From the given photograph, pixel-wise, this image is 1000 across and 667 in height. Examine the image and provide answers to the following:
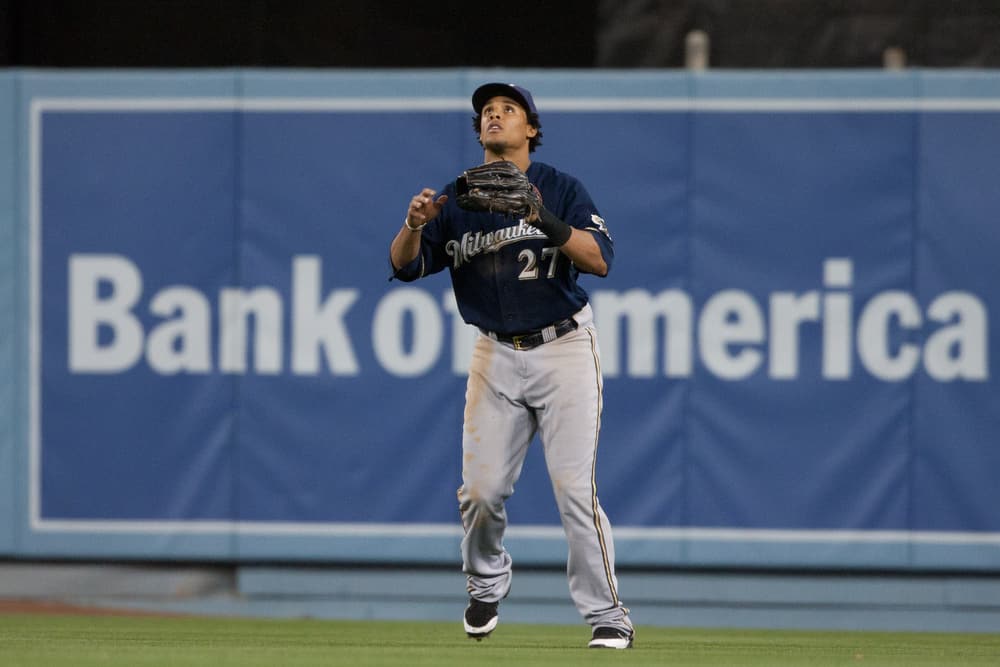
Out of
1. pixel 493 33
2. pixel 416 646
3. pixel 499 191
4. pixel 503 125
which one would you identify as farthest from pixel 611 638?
pixel 493 33

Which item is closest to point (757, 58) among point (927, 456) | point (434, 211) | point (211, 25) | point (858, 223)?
point (858, 223)

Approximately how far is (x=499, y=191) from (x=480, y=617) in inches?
60.7

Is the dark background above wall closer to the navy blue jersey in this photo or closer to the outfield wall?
the outfield wall

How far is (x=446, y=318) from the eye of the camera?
26.3 feet

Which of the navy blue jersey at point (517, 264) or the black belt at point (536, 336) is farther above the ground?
the navy blue jersey at point (517, 264)

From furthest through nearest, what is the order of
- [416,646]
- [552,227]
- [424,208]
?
[416,646]
[424,208]
[552,227]

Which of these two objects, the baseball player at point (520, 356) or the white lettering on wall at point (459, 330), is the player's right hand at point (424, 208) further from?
the white lettering on wall at point (459, 330)

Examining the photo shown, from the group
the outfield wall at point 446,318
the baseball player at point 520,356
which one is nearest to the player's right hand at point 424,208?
the baseball player at point 520,356

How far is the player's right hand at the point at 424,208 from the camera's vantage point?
16.7ft

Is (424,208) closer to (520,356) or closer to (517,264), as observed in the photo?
(517,264)

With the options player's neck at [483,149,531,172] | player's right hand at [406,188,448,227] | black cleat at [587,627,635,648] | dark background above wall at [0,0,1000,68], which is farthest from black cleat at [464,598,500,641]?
dark background above wall at [0,0,1000,68]

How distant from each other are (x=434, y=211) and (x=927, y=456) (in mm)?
3737

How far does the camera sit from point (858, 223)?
788 centimetres

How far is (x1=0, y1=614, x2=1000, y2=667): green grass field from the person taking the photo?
4711 mm
